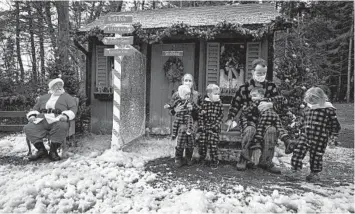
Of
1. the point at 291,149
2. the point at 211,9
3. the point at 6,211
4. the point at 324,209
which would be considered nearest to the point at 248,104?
the point at 291,149

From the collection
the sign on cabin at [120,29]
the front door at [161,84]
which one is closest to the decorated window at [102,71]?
the front door at [161,84]

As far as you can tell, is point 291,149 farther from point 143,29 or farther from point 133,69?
point 143,29

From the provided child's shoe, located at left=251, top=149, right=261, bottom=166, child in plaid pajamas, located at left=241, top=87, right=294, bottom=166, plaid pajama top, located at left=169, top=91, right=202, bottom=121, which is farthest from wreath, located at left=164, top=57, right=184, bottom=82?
child's shoe, located at left=251, top=149, right=261, bottom=166

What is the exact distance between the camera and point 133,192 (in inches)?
130

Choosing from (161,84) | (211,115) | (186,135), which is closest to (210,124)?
(211,115)

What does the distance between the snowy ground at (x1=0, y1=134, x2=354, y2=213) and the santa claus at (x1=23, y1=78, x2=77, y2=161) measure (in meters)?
0.37

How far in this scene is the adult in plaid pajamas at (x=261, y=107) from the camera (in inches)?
163

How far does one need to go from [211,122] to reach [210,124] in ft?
0.12

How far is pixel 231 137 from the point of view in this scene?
17.1ft

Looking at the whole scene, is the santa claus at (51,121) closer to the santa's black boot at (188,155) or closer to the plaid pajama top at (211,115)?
the santa's black boot at (188,155)

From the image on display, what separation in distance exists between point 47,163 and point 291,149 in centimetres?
390

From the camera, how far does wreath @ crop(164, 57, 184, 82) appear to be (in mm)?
7262

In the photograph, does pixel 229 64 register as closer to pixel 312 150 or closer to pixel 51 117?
pixel 312 150

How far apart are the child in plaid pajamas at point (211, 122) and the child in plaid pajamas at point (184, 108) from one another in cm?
19
